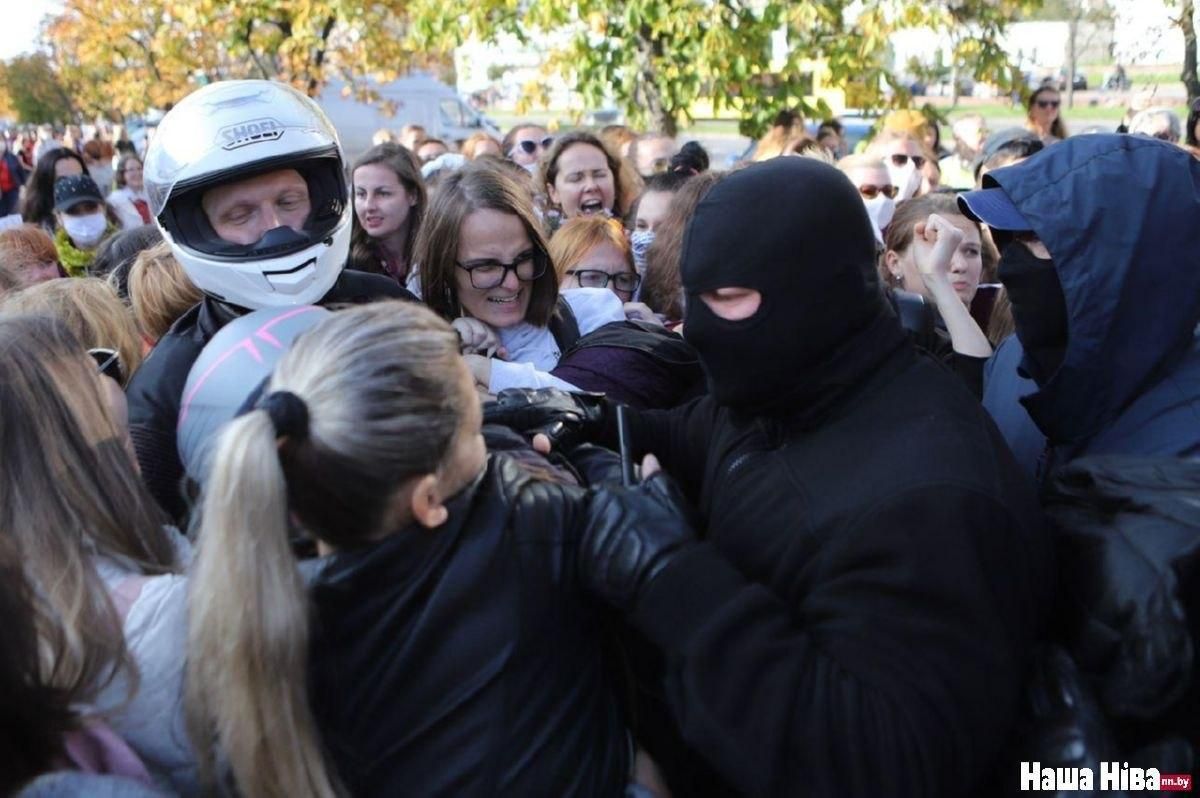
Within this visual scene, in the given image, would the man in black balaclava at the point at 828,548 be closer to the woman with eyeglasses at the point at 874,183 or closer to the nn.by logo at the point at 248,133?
the nn.by logo at the point at 248,133

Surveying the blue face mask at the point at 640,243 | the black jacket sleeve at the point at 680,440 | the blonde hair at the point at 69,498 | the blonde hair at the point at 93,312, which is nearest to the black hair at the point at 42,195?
the blue face mask at the point at 640,243

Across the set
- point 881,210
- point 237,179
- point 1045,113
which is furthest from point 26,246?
point 1045,113

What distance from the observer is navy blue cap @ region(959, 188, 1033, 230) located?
212cm

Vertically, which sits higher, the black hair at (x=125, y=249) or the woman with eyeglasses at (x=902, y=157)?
the black hair at (x=125, y=249)

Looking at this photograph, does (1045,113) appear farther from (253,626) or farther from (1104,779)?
(253,626)

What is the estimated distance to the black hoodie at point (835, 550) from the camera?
1487 millimetres

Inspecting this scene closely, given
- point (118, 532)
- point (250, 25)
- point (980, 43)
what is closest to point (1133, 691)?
point (118, 532)

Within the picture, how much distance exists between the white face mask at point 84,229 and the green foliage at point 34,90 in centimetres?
3044

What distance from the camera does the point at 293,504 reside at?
156 centimetres

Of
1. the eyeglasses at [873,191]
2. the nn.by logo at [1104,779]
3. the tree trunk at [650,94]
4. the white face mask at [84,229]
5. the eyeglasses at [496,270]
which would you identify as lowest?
the nn.by logo at [1104,779]

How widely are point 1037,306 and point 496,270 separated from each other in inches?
61.7

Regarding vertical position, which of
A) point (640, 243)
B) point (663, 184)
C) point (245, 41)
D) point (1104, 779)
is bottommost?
point (1104, 779)

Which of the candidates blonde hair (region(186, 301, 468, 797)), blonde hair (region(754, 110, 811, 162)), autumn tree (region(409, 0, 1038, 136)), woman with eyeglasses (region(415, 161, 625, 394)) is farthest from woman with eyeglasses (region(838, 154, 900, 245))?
blonde hair (region(186, 301, 468, 797))

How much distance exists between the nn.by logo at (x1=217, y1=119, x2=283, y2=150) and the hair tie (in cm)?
108
